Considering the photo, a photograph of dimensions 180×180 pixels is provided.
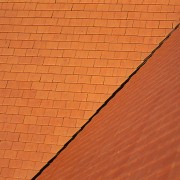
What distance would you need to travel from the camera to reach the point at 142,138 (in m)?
2.97

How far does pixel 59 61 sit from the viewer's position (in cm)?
684

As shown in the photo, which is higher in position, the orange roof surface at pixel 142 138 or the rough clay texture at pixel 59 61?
the orange roof surface at pixel 142 138

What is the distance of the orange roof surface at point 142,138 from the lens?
2328 mm

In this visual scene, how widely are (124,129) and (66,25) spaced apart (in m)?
4.18

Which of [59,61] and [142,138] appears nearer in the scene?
[142,138]

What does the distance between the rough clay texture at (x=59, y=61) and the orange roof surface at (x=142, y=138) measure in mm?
1406

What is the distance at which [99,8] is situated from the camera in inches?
285

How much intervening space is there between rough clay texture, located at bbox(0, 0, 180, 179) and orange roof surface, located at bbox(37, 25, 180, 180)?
1.41 meters

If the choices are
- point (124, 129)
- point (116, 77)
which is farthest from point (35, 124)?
point (124, 129)

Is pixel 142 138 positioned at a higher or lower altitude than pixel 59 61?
higher

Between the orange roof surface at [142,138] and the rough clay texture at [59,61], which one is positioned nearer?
the orange roof surface at [142,138]

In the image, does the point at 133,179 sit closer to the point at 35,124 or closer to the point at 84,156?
the point at 84,156

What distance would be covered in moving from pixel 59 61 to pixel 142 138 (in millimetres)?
4203

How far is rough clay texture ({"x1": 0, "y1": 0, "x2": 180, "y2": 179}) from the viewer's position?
19.8 feet
